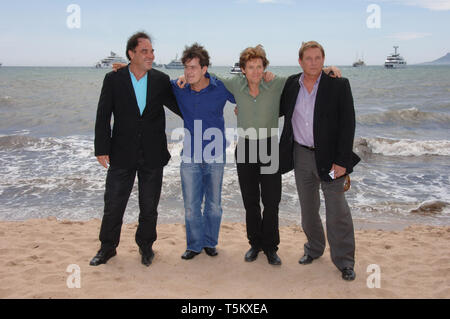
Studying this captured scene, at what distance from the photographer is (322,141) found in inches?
142

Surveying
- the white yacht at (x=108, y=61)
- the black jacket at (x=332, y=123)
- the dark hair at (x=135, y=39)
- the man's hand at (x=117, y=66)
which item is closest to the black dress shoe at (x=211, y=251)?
the black jacket at (x=332, y=123)

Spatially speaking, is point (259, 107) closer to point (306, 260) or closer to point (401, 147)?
point (306, 260)

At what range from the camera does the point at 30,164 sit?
9867 mm

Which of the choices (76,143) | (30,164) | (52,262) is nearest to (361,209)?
(52,262)

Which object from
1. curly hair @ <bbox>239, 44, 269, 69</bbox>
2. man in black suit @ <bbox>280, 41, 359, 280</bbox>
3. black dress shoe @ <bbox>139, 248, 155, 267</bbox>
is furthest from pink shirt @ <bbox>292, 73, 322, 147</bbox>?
black dress shoe @ <bbox>139, 248, 155, 267</bbox>

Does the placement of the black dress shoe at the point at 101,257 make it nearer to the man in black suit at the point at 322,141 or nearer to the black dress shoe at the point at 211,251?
the black dress shoe at the point at 211,251

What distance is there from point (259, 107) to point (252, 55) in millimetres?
502

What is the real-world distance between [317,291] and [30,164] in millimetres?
8745

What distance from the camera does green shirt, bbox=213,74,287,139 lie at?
376 cm

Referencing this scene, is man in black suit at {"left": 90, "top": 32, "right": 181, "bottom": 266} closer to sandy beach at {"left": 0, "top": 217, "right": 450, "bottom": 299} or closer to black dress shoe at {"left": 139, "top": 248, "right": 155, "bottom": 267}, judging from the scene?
black dress shoe at {"left": 139, "top": 248, "right": 155, "bottom": 267}

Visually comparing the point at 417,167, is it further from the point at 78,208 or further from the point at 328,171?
the point at 78,208

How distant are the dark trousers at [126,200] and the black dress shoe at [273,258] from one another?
4.21 ft

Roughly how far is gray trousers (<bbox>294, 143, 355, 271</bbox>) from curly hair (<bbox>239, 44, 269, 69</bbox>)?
0.94 meters
